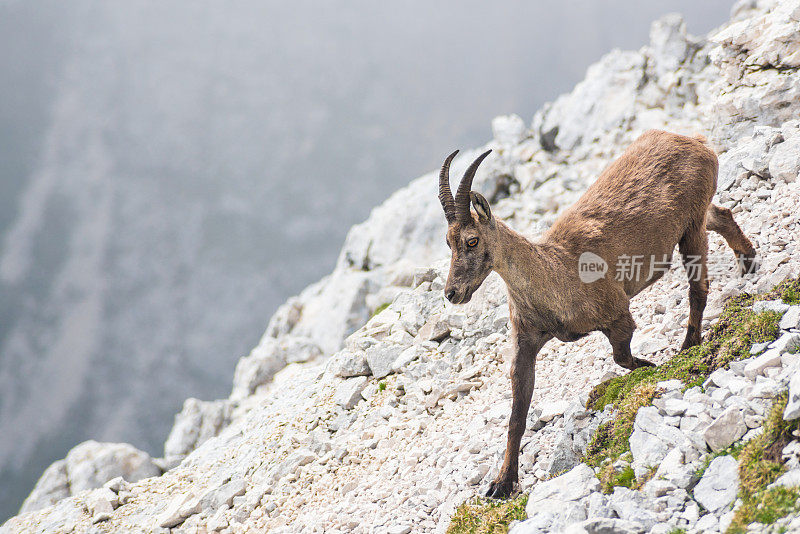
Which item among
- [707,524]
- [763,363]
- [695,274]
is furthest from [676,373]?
[707,524]

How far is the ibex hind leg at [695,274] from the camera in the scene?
8.54 m

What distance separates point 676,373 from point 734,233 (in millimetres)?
3591

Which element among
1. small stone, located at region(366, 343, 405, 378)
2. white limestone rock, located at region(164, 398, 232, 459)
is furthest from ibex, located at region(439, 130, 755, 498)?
white limestone rock, located at region(164, 398, 232, 459)

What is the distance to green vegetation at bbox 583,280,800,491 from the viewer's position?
22.5 ft

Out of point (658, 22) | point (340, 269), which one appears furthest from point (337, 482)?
point (658, 22)

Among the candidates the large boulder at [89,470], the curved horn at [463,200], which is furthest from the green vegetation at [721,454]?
the large boulder at [89,470]

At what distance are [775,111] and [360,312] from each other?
21.0m

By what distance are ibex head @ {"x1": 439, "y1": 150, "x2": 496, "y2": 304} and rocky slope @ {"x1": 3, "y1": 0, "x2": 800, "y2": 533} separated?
2.42 metres

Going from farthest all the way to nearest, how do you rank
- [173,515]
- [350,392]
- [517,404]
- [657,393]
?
[350,392] → [173,515] → [517,404] → [657,393]

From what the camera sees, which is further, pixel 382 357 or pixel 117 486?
pixel 117 486

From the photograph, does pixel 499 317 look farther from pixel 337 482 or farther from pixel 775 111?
pixel 775 111

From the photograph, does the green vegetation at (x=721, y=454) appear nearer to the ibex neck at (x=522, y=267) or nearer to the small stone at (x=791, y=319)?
the small stone at (x=791, y=319)

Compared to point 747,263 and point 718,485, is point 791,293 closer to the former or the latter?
point 747,263

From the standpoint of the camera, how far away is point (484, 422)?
9.81 m
